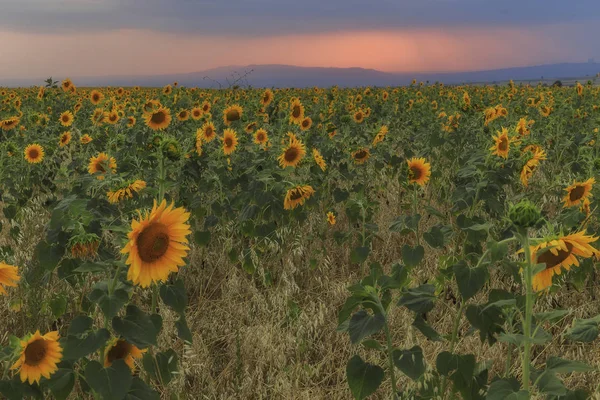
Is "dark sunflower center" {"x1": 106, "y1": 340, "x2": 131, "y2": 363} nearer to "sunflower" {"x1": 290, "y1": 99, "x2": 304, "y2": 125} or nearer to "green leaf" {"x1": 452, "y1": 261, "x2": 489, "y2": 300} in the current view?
"green leaf" {"x1": 452, "y1": 261, "x2": 489, "y2": 300}

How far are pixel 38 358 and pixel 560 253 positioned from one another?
6.45ft

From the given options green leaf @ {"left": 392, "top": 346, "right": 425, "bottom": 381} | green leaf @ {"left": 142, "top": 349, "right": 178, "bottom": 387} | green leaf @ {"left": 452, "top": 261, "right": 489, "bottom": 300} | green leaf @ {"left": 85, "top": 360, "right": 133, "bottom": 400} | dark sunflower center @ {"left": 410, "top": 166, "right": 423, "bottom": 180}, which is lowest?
green leaf @ {"left": 142, "top": 349, "right": 178, "bottom": 387}

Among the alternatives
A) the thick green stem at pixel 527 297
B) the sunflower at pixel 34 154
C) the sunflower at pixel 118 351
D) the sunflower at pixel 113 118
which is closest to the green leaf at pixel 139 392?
the sunflower at pixel 118 351

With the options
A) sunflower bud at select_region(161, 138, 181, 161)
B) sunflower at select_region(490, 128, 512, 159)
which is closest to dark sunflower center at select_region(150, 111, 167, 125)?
sunflower bud at select_region(161, 138, 181, 161)

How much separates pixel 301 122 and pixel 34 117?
4.22 meters

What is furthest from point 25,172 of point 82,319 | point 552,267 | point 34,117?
point 552,267

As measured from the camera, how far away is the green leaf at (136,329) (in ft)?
5.86

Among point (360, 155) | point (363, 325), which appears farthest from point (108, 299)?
point (360, 155)

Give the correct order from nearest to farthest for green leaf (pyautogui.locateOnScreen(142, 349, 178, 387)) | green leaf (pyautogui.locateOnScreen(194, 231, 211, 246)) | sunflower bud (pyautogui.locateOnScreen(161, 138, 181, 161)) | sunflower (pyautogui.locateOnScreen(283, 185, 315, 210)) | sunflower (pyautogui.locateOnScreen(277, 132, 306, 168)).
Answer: green leaf (pyautogui.locateOnScreen(142, 349, 178, 387)) → sunflower bud (pyautogui.locateOnScreen(161, 138, 181, 161)) → green leaf (pyautogui.locateOnScreen(194, 231, 211, 246)) → sunflower (pyautogui.locateOnScreen(283, 185, 315, 210)) → sunflower (pyautogui.locateOnScreen(277, 132, 306, 168))

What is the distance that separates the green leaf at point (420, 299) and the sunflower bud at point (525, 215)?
48 cm

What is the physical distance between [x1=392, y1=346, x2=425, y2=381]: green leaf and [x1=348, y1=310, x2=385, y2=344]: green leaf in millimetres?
234

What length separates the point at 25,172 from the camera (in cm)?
580

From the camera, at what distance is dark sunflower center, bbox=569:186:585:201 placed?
A: 3.42m

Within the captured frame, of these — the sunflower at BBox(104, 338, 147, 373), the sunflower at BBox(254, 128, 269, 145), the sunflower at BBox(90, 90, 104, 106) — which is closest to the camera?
the sunflower at BBox(104, 338, 147, 373)
